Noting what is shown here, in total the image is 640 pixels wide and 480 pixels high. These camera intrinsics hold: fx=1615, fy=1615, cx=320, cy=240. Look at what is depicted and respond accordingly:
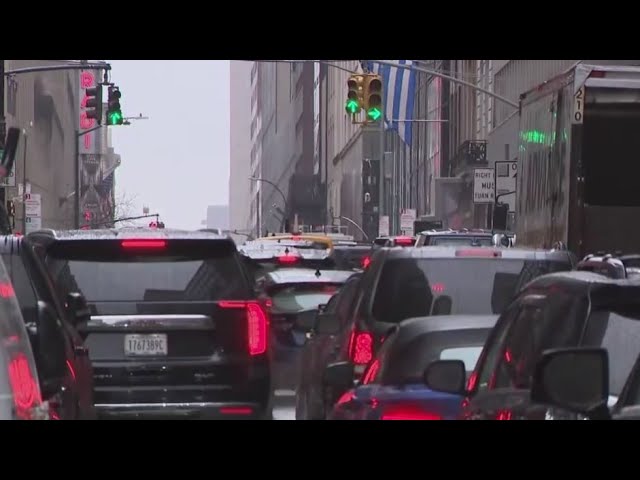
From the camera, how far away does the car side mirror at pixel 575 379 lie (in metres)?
4.94

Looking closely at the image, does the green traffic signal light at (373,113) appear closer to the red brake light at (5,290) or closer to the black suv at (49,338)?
the black suv at (49,338)

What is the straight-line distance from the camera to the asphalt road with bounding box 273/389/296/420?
15953 millimetres

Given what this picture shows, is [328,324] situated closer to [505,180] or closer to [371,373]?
[371,373]

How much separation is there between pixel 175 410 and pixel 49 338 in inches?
132

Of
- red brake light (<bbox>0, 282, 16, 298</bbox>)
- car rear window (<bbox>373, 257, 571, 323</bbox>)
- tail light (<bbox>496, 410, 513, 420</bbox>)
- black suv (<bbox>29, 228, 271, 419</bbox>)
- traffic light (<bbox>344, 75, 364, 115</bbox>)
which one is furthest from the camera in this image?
traffic light (<bbox>344, 75, 364, 115</bbox>)

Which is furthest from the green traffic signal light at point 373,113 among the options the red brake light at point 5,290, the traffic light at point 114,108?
the red brake light at point 5,290

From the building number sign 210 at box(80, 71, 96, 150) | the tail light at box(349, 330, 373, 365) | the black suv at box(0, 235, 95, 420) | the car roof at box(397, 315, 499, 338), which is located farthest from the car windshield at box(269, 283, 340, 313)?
the building number sign 210 at box(80, 71, 96, 150)

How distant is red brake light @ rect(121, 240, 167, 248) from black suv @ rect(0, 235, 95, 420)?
78 centimetres

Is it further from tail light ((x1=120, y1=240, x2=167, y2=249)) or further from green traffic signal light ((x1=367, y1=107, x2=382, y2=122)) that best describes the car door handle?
green traffic signal light ((x1=367, y1=107, x2=382, y2=122))

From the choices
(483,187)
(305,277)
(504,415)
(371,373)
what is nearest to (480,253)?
(371,373)

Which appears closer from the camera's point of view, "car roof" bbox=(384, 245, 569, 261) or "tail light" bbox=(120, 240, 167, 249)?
"tail light" bbox=(120, 240, 167, 249)

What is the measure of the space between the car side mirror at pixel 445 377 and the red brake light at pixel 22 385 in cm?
187

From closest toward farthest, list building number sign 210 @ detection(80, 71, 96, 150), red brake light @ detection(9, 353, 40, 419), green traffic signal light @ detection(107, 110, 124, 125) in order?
1. red brake light @ detection(9, 353, 40, 419)
2. green traffic signal light @ detection(107, 110, 124, 125)
3. building number sign 210 @ detection(80, 71, 96, 150)
